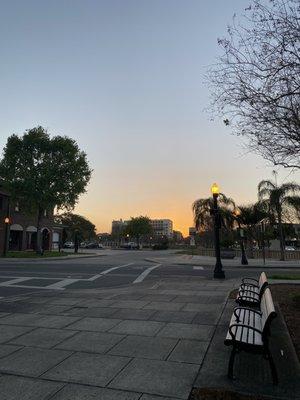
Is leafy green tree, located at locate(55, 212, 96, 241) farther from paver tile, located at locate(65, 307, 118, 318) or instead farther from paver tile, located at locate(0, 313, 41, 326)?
paver tile, located at locate(0, 313, 41, 326)

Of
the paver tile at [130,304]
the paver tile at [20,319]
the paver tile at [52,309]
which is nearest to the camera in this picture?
the paver tile at [20,319]

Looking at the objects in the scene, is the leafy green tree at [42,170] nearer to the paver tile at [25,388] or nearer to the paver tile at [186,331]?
the paver tile at [186,331]

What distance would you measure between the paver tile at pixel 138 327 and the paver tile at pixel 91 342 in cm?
37

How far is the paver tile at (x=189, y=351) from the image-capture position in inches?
236

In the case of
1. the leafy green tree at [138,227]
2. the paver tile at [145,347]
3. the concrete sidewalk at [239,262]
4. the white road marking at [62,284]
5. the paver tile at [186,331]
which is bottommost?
the paver tile at [145,347]

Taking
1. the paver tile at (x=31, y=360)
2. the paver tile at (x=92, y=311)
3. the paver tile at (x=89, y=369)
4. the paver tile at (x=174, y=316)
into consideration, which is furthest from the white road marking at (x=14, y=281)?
the paver tile at (x=89, y=369)

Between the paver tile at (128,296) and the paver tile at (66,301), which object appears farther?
the paver tile at (128,296)

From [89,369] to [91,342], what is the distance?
1465 mm

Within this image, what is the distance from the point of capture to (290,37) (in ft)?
28.1

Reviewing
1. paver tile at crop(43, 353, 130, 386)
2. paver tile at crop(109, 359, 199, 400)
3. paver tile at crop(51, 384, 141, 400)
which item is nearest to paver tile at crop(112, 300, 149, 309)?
paver tile at crop(43, 353, 130, 386)

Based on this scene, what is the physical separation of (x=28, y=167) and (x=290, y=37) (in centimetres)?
3984

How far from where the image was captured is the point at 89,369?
556 cm

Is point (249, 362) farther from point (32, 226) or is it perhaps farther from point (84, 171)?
point (32, 226)

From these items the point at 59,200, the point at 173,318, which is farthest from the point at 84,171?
the point at 173,318
